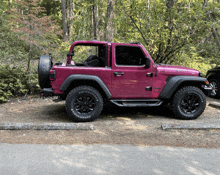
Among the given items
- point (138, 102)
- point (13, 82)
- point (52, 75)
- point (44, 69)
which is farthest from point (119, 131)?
point (13, 82)

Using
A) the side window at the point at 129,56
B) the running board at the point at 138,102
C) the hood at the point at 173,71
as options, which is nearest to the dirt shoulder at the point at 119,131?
the running board at the point at 138,102

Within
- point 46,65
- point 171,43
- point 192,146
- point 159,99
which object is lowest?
point 192,146

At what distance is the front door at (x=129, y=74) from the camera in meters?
4.95

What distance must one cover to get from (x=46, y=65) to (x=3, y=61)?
12.4 feet

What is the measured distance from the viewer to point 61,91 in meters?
4.80

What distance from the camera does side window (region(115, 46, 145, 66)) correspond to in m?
5.03

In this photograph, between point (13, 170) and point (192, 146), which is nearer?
point (13, 170)

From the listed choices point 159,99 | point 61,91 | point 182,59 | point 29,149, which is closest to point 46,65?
point 61,91

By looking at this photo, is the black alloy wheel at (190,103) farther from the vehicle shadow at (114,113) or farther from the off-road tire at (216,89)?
the off-road tire at (216,89)

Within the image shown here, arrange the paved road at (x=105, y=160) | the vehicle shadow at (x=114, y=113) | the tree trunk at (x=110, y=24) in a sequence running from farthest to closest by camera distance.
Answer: the tree trunk at (x=110, y=24)
the vehicle shadow at (x=114, y=113)
the paved road at (x=105, y=160)

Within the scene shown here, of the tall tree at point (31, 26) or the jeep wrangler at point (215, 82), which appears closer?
the tall tree at point (31, 26)

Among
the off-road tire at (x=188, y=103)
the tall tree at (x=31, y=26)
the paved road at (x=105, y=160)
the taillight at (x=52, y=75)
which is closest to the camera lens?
the paved road at (x=105, y=160)

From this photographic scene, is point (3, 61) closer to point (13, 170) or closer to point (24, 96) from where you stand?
point (24, 96)

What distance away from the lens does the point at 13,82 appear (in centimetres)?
755
